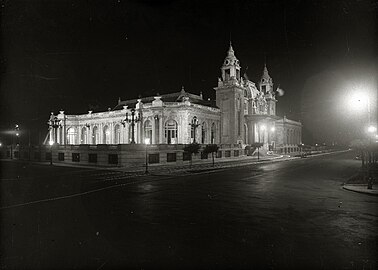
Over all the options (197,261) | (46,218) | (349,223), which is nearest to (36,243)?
(46,218)

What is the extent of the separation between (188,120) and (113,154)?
67.2 ft

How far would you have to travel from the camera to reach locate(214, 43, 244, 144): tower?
5997cm

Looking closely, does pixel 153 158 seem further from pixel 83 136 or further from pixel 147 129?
pixel 83 136

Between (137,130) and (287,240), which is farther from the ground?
(137,130)

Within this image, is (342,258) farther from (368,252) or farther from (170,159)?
(170,159)

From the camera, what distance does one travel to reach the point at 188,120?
2032 inches

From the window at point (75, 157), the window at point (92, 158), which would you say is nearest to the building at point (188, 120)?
the window at point (75, 157)

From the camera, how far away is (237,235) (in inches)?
312

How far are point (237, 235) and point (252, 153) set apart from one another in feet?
176

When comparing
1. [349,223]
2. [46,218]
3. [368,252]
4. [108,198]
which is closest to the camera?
[368,252]

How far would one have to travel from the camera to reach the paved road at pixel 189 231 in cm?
626

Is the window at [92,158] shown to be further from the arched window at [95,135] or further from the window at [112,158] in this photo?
the arched window at [95,135]

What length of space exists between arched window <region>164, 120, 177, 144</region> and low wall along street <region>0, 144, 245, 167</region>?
913 centimetres

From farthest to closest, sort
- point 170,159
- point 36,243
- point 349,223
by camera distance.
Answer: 1. point 170,159
2. point 349,223
3. point 36,243
